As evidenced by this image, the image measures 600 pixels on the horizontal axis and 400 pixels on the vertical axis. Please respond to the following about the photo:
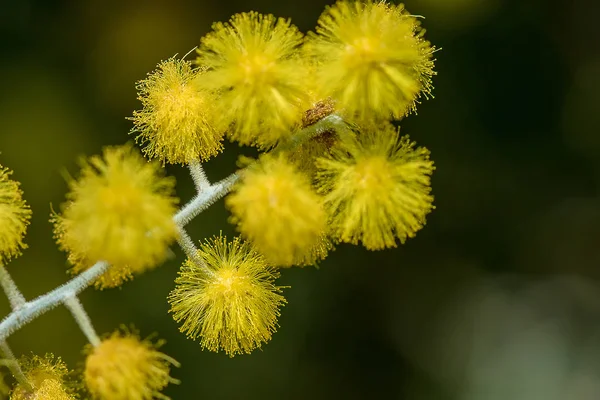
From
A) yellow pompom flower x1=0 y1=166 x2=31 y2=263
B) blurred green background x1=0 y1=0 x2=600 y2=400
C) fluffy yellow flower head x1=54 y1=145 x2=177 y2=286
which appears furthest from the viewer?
blurred green background x1=0 y1=0 x2=600 y2=400

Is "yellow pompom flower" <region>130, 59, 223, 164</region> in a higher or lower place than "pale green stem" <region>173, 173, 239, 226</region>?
higher

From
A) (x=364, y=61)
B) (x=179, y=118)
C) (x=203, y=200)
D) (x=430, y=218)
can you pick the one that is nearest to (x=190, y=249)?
(x=203, y=200)

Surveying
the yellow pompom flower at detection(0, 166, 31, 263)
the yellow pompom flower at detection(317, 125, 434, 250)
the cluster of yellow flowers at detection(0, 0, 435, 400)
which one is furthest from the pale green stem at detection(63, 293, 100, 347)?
the yellow pompom flower at detection(317, 125, 434, 250)

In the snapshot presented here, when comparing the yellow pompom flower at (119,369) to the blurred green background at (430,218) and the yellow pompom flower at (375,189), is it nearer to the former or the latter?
the yellow pompom flower at (375,189)

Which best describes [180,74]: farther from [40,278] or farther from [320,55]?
[40,278]

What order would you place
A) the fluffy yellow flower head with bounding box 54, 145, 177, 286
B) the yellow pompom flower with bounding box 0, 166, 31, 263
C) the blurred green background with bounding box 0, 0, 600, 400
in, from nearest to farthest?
1. the fluffy yellow flower head with bounding box 54, 145, 177, 286
2. the yellow pompom flower with bounding box 0, 166, 31, 263
3. the blurred green background with bounding box 0, 0, 600, 400

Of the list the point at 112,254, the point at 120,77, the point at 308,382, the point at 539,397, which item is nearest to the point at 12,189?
the point at 112,254

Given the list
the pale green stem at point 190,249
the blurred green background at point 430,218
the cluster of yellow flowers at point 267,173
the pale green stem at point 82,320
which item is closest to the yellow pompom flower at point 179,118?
the cluster of yellow flowers at point 267,173

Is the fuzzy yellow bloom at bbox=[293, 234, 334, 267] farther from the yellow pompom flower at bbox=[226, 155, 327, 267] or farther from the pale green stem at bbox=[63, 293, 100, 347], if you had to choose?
the pale green stem at bbox=[63, 293, 100, 347]

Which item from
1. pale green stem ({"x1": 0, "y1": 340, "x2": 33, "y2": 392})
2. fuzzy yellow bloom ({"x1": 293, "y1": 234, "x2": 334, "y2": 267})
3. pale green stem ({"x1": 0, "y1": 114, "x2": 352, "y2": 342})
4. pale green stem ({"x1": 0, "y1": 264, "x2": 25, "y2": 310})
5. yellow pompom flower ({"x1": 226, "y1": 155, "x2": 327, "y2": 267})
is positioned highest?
pale green stem ({"x1": 0, "y1": 264, "x2": 25, "y2": 310})
